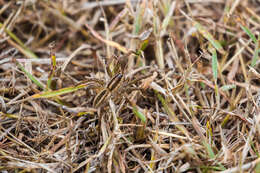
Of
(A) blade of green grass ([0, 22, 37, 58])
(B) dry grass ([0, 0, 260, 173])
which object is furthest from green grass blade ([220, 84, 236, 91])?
(A) blade of green grass ([0, 22, 37, 58])

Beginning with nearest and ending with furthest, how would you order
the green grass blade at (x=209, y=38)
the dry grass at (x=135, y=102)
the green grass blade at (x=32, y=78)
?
the dry grass at (x=135, y=102)
the green grass blade at (x=32, y=78)
the green grass blade at (x=209, y=38)

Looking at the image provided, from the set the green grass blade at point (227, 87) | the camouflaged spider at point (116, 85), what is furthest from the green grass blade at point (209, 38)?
the camouflaged spider at point (116, 85)

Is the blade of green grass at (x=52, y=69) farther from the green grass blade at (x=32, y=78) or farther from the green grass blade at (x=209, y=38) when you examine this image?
the green grass blade at (x=209, y=38)

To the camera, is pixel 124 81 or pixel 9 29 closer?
pixel 124 81

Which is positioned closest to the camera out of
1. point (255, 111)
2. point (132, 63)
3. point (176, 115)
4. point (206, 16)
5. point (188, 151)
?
point (188, 151)

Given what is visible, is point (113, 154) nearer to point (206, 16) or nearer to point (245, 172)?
point (245, 172)

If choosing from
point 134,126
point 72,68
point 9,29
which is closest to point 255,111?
point 134,126

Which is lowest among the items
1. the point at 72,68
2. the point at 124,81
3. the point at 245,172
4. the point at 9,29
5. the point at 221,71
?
the point at 245,172

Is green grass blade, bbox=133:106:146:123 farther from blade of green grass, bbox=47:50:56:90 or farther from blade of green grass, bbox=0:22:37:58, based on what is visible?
blade of green grass, bbox=0:22:37:58
